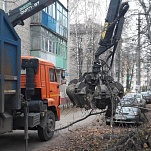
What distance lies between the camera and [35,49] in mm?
24891

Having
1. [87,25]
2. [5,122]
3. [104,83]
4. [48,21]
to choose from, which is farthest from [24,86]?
[87,25]

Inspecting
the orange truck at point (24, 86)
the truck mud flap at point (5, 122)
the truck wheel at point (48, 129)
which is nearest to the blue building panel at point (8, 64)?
the orange truck at point (24, 86)

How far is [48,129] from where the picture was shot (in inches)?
434

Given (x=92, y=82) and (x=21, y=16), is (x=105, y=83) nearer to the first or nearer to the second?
(x=92, y=82)

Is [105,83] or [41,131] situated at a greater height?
[105,83]

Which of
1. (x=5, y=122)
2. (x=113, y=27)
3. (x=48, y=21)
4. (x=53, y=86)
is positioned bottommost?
(x=5, y=122)

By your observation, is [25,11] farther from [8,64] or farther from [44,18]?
[44,18]

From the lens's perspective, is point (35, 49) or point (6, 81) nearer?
point (6, 81)

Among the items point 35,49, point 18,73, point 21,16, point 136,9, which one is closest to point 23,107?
point 18,73

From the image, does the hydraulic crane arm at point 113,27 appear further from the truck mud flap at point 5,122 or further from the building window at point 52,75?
the building window at point 52,75

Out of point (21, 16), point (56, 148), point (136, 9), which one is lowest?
point (56, 148)

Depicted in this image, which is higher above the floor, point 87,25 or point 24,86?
point 87,25

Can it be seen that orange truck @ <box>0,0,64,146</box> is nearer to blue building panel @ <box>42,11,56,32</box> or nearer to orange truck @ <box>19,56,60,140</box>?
orange truck @ <box>19,56,60,140</box>

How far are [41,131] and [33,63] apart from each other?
2669mm
